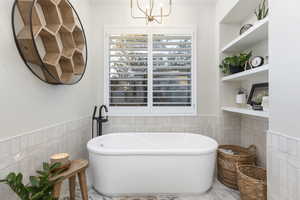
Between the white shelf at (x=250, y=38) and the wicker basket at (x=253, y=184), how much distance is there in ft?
4.99

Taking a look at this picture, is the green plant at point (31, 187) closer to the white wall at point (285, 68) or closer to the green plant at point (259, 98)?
the white wall at point (285, 68)

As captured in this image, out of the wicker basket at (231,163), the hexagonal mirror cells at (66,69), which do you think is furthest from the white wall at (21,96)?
the wicker basket at (231,163)

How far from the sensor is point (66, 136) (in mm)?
1910

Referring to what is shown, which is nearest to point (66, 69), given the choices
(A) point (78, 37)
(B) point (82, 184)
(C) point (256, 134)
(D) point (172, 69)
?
(A) point (78, 37)

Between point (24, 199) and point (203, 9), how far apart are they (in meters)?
3.18

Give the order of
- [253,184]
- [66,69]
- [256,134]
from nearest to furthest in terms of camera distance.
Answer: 1. [253,184]
2. [66,69]
3. [256,134]

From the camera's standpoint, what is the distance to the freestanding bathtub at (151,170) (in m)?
1.71

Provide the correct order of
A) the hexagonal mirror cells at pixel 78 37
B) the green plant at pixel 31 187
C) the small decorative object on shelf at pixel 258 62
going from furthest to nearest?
the hexagonal mirror cells at pixel 78 37
the small decorative object on shelf at pixel 258 62
the green plant at pixel 31 187

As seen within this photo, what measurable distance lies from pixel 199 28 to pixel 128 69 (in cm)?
137

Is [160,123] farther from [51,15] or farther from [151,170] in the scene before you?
[51,15]

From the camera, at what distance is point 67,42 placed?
1730mm

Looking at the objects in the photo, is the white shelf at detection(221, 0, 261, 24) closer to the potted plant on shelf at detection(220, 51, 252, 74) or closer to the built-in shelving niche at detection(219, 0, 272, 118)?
the built-in shelving niche at detection(219, 0, 272, 118)

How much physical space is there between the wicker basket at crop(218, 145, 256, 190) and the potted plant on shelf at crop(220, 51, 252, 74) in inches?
41.8

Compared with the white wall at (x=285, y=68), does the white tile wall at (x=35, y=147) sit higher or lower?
lower
